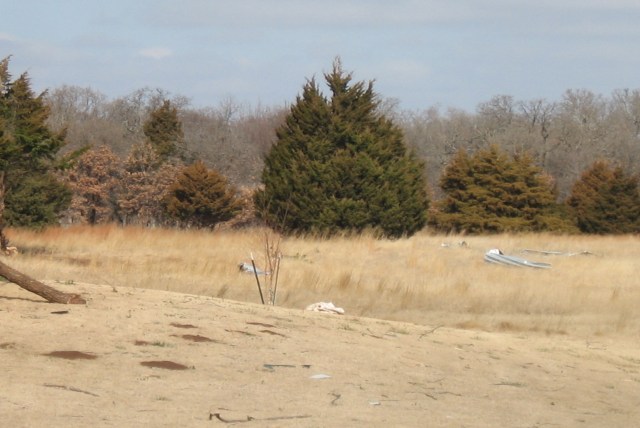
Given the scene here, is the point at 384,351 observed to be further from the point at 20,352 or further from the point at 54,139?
the point at 54,139

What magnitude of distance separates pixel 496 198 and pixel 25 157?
24.1 m

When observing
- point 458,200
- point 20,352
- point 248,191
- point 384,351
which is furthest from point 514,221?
point 20,352

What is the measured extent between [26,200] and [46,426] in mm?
25975

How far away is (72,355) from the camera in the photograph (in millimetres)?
7785

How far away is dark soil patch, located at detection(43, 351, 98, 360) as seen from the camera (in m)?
7.72

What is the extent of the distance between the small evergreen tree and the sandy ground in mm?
43310

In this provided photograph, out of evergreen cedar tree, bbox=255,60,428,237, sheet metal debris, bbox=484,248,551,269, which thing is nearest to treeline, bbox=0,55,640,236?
evergreen cedar tree, bbox=255,60,428,237

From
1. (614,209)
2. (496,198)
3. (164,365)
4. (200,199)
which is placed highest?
(496,198)

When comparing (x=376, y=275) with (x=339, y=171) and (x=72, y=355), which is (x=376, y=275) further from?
(x=72, y=355)

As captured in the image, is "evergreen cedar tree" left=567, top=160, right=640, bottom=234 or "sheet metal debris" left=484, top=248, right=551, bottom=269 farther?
"evergreen cedar tree" left=567, top=160, right=640, bottom=234

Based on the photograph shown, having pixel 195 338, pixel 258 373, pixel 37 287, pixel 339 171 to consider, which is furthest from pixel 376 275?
pixel 258 373

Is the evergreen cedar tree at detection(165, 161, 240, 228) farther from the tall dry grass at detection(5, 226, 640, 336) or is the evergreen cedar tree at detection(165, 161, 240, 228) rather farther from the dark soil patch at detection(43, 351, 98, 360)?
the dark soil patch at detection(43, 351, 98, 360)

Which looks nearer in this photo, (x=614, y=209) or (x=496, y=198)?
(x=496, y=198)

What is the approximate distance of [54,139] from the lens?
67.8ft
